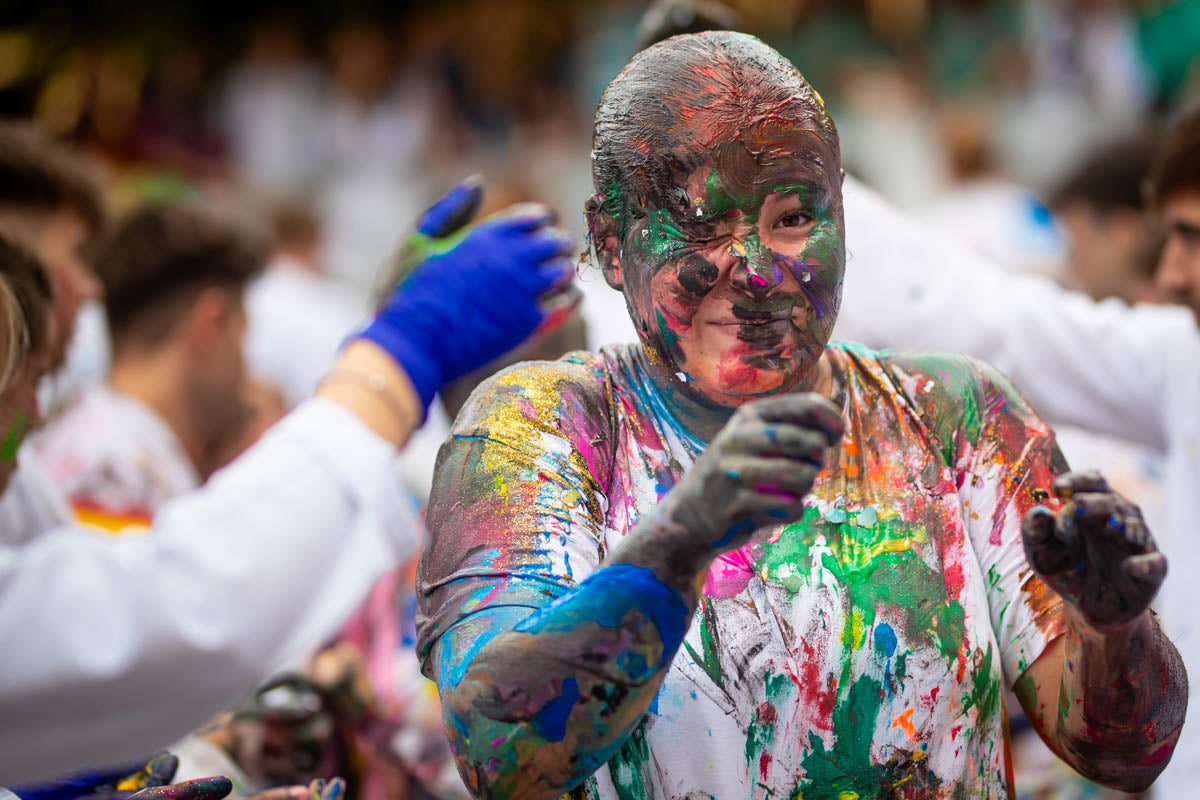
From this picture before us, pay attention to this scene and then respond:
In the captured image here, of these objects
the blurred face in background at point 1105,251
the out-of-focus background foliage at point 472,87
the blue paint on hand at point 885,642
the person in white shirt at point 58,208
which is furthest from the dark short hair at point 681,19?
the out-of-focus background foliage at point 472,87

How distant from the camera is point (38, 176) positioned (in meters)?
3.46

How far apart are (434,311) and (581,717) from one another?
1.20 metres

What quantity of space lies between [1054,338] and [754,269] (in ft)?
5.37

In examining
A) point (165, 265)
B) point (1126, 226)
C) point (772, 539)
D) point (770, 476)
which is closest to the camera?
point (770, 476)

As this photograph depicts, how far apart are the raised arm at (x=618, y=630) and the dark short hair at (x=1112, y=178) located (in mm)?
3696

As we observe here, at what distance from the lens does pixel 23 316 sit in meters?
1.99

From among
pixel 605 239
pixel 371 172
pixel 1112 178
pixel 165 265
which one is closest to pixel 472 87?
pixel 371 172

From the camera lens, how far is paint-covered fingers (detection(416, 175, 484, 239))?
7.55 ft

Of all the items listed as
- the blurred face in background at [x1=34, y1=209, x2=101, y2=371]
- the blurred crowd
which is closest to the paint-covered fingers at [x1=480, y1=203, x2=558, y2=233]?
the blurred crowd

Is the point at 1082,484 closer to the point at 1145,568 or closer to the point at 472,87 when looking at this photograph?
the point at 1145,568

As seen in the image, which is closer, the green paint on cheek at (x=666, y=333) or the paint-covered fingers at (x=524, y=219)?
the green paint on cheek at (x=666, y=333)

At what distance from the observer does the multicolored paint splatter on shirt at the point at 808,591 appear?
1.28 m

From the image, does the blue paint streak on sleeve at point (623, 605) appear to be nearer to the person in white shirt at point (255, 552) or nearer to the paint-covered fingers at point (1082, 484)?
the paint-covered fingers at point (1082, 484)

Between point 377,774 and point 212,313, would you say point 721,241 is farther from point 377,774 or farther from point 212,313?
point 212,313
